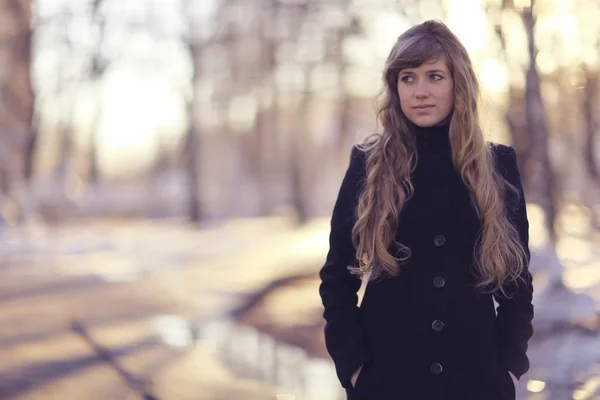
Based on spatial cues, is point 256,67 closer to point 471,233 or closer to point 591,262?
point 591,262

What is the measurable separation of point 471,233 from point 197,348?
5.33 meters

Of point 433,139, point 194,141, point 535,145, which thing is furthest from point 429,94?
point 194,141

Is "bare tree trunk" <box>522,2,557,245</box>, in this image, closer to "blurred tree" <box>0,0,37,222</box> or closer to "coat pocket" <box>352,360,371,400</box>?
"coat pocket" <box>352,360,371,400</box>

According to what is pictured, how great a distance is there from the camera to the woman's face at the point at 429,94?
2613 mm

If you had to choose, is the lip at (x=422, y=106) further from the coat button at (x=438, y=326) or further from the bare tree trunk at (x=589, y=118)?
the bare tree trunk at (x=589, y=118)

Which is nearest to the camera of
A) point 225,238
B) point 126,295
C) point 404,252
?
point 404,252

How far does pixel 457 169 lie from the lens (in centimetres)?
263

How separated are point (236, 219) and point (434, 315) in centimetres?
3266

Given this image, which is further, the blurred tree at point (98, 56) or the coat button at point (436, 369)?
the blurred tree at point (98, 56)

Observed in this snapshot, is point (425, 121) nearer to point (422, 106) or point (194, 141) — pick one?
point (422, 106)

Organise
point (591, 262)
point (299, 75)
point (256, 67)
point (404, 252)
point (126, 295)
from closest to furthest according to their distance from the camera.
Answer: point (404, 252) → point (126, 295) → point (591, 262) → point (299, 75) → point (256, 67)

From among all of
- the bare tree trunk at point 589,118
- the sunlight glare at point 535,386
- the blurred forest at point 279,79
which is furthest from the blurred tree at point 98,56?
the sunlight glare at point 535,386

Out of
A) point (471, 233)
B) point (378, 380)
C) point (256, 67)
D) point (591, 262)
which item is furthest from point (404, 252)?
point (256, 67)

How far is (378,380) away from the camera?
2580 mm
